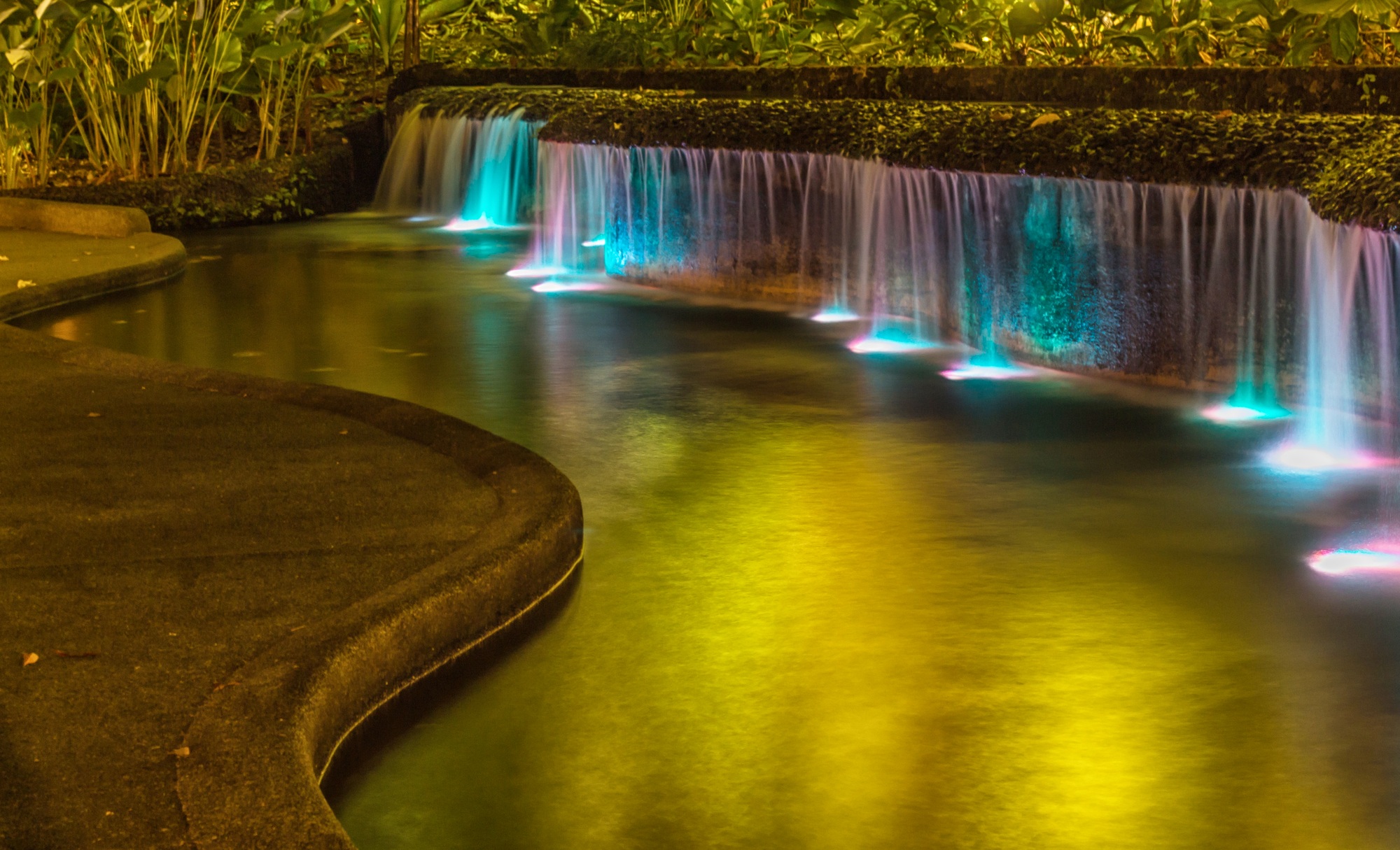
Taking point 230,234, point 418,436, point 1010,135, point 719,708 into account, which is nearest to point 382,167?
point 230,234

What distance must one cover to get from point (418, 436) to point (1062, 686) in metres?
2.90

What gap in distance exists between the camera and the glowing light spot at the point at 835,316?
1079cm

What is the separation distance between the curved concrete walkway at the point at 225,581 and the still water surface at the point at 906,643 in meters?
0.27

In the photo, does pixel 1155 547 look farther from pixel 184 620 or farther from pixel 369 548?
pixel 184 620

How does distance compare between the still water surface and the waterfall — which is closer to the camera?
the still water surface

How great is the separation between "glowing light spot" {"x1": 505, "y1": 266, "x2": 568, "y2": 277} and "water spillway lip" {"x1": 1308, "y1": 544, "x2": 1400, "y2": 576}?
8.08 m

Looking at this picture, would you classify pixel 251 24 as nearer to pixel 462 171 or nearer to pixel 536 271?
pixel 462 171

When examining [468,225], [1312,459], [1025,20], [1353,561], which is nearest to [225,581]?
[1353,561]

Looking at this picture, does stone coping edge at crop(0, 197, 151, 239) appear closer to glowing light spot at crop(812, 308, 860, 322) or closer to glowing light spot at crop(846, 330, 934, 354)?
glowing light spot at crop(812, 308, 860, 322)

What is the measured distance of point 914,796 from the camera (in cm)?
408

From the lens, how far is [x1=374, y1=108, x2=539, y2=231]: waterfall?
16609 millimetres

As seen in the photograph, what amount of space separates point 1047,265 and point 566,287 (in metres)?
4.33

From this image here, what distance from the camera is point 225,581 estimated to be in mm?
4867

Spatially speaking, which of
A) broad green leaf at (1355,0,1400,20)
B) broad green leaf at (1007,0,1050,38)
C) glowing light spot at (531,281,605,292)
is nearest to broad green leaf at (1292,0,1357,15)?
broad green leaf at (1355,0,1400,20)
